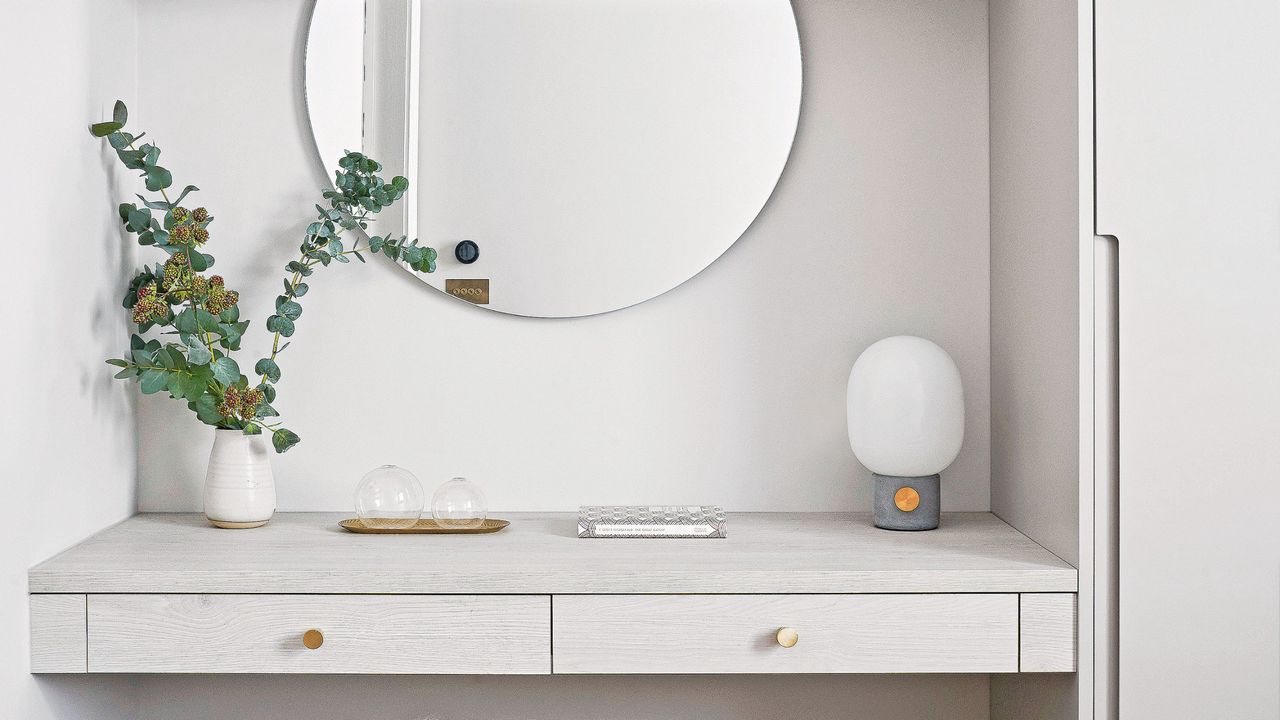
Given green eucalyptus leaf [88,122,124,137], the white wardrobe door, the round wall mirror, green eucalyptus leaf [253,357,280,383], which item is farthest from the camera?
the round wall mirror

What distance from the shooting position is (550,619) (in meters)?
1.28

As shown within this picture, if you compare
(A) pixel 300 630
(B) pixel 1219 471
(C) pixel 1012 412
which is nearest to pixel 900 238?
(C) pixel 1012 412

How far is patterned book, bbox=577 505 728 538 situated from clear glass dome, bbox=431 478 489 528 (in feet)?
0.54

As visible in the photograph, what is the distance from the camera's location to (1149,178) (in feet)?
4.10

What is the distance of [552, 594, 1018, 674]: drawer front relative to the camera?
1270mm

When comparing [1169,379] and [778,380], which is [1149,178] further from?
[778,380]

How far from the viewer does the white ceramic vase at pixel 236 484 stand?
1.52 metres

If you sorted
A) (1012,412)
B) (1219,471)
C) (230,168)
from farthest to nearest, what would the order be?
1. (230,168)
2. (1012,412)
3. (1219,471)

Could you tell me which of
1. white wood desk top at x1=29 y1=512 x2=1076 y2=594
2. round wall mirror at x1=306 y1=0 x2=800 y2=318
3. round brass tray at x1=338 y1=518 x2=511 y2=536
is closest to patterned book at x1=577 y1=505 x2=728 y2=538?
white wood desk top at x1=29 y1=512 x2=1076 y2=594

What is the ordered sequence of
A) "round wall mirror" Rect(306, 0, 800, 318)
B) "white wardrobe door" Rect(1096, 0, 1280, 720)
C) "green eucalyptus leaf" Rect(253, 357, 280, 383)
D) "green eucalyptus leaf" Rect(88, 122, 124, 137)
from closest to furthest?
"white wardrobe door" Rect(1096, 0, 1280, 720) → "green eucalyptus leaf" Rect(88, 122, 124, 137) → "green eucalyptus leaf" Rect(253, 357, 280, 383) → "round wall mirror" Rect(306, 0, 800, 318)

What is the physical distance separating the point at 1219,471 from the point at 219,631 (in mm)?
1298

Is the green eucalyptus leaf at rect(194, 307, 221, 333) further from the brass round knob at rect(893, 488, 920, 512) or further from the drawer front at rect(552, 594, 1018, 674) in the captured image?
the brass round knob at rect(893, 488, 920, 512)

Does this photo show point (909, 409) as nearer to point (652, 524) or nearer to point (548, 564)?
point (652, 524)

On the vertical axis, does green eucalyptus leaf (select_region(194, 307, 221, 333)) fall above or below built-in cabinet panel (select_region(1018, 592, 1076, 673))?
above
